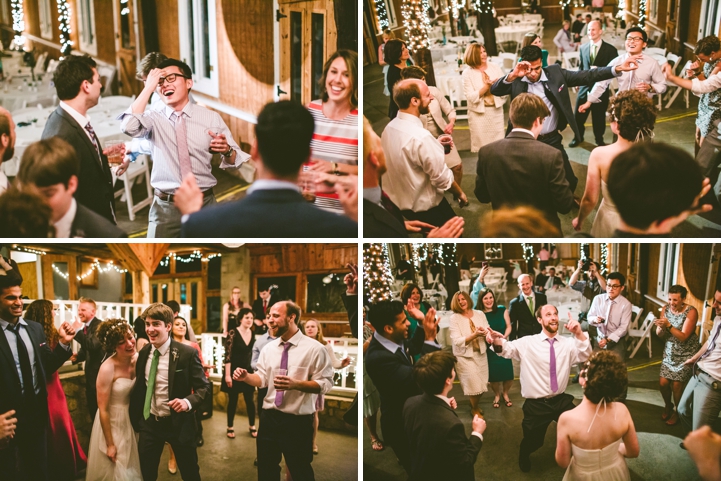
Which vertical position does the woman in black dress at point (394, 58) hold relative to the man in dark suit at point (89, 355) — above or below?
above

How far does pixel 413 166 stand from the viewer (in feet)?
10.7

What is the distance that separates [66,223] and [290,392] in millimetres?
1367

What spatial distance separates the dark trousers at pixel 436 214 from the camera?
3.34m

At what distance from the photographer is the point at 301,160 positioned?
3.02 m

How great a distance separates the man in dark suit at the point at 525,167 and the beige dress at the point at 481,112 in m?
0.06

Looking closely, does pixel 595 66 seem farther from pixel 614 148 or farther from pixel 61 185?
pixel 61 185

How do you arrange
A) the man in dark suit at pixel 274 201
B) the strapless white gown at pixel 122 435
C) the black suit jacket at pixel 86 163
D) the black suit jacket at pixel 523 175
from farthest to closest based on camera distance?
the strapless white gown at pixel 122 435
the black suit jacket at pixel 86 163
the black suit jacket at pixel 523 175
the man in dark suit at pixel 274 201

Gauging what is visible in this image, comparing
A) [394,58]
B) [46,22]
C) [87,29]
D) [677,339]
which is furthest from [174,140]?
[677,339]

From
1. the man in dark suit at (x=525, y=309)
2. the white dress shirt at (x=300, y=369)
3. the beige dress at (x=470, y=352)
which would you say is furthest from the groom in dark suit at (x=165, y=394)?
the man in dark suit at (x=525, y=309)

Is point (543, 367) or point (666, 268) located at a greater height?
point (666, 268)

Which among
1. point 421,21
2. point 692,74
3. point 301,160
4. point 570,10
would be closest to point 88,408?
point 301,160

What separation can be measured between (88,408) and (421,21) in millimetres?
2495

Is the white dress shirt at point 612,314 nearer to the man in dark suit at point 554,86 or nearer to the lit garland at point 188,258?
the man in dark suit at point 554,86

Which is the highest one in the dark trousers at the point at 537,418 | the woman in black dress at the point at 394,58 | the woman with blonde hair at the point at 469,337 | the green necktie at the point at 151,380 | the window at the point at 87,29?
the window at the point at 87,29
